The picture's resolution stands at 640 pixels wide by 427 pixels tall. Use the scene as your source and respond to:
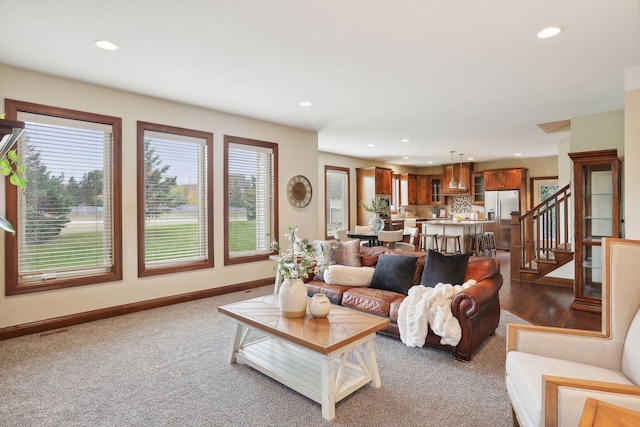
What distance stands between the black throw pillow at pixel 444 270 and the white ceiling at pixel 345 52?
1859 mm

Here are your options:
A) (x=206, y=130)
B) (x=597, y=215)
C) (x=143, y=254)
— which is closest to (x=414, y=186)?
(x=597, y=215)

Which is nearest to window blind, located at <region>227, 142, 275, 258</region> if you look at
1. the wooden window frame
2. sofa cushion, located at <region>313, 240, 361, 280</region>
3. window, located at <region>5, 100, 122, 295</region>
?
sofa cushion, located at <region>313, 240, 361, 280</region>

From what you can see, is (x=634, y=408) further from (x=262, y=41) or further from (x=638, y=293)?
(x=262, y=41)

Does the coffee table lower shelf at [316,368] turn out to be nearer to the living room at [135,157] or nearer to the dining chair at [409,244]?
the living room at [135,157]

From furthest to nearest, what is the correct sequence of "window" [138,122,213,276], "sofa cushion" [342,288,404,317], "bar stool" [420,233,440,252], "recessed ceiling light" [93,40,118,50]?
"bar stool" [420,233,440,252]
"window" [138,122,213,276]
"sofa cushion" [342,288,404,317]
"recessed ceiling light" [93,40,118,50]

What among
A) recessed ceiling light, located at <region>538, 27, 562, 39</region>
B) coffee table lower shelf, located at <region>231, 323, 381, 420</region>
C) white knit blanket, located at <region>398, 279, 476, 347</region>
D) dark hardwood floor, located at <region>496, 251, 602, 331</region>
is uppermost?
recessed ceiling light, located at <region>538, 27, 562, 39</region>

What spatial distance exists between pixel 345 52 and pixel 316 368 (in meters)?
2.61

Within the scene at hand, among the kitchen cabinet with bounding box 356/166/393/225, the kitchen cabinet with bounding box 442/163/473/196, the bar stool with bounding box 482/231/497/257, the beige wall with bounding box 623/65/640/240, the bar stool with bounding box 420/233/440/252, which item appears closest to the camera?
the beige wall with bounding box 623/65/640/240

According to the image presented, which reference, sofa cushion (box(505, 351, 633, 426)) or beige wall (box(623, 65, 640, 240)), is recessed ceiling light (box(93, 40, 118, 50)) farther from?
beige wall (box(623, 65, 640, 240))

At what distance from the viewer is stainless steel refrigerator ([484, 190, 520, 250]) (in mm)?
9766

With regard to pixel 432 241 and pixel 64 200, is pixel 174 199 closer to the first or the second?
pixel 64 200

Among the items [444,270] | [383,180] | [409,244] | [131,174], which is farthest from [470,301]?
[383,180]

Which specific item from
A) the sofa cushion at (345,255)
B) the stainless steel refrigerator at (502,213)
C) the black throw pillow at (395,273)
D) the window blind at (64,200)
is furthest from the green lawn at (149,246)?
the stainless steel refrigerator at (502,213)

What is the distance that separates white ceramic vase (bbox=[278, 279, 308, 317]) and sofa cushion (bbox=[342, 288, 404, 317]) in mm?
978
